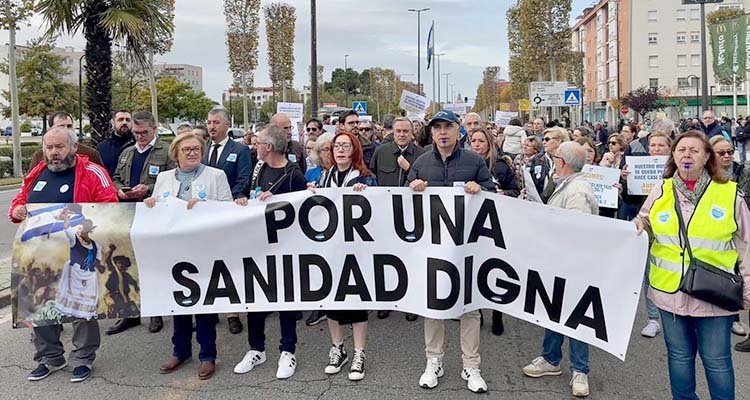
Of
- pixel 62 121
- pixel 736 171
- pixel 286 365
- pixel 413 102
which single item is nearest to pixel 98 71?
pixel 413 102

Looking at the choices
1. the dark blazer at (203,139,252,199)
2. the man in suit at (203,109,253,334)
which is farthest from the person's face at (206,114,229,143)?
the dark blazer at (203,139,252,199)

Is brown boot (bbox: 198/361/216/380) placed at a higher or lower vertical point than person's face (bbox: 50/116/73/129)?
lower

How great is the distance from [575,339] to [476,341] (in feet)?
2.20

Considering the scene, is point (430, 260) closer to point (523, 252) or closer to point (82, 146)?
point (523, 252)

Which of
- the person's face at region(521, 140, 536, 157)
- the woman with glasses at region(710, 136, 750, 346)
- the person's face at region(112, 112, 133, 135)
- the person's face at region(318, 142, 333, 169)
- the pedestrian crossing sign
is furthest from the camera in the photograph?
the pedestrian crossing sign

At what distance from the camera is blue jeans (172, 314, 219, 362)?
187 inches

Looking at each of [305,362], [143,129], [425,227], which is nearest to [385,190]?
[425,227]

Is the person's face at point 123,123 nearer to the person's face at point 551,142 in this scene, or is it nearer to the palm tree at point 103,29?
the person's face at point 551,142

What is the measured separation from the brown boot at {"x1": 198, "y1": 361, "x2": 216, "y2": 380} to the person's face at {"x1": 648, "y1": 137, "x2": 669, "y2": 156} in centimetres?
442

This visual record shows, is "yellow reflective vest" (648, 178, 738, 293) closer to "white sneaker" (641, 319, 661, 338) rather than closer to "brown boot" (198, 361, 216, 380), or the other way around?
"white sneaker" (641, 319, 661, 338)

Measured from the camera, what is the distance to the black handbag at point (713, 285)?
3389 mm

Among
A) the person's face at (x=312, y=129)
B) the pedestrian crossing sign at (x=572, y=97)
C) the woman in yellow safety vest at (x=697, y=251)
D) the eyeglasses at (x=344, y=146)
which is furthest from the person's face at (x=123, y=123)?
the pedestrian crossing sign at (x=572, y=97)

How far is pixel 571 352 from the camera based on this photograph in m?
4.45

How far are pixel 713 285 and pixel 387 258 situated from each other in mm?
2115
